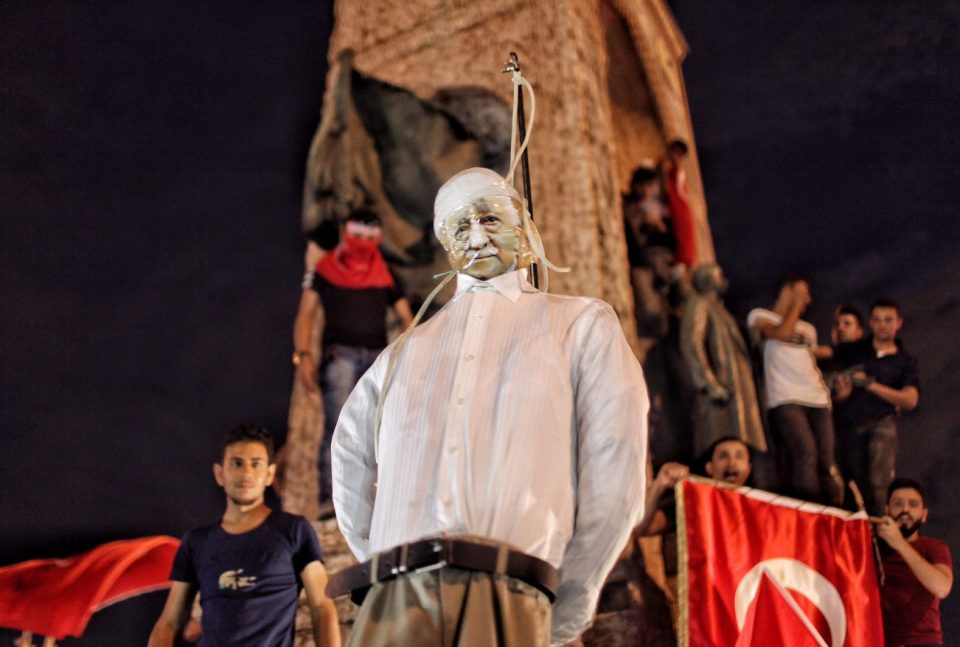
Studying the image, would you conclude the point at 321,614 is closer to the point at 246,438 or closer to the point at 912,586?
the point at 246,438

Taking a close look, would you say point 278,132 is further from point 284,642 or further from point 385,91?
point 284,642

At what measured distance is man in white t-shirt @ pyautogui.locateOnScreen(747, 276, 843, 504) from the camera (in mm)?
6012

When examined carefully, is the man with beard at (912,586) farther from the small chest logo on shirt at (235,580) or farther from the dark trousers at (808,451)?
the small chest logo on shirt at (235,580)

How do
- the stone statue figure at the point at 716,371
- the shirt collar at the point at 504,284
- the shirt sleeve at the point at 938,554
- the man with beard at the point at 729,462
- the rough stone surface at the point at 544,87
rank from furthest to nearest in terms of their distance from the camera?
the rough stone surface at the point at 544,87, the stone statue figure at the point at 716,371, the man with beard at the point at 729,462, the shirt sleeve at the point at 938,554, the shirt collar at the point at 504,284

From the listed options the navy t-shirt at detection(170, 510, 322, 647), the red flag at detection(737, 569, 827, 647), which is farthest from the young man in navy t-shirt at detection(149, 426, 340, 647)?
the red flag at detection(737, 569, 827, 647)

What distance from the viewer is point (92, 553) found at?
213 inches

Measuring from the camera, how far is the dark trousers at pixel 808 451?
19.5 feet

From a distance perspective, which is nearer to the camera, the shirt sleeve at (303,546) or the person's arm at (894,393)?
the shirt sleeve at (303,546)

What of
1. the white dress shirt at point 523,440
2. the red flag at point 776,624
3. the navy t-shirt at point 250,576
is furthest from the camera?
the red flag at point 776,624

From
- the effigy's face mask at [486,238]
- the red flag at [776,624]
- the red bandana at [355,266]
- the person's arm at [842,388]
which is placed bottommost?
the red flag at [776,624]

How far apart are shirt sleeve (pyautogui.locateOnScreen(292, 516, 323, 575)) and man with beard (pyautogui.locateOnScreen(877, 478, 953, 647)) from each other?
10.8ft

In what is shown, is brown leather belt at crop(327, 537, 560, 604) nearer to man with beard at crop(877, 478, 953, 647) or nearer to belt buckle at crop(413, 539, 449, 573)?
→ belt buckle at crop(413, 539, 449, 573)

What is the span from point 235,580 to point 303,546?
245 millimetres

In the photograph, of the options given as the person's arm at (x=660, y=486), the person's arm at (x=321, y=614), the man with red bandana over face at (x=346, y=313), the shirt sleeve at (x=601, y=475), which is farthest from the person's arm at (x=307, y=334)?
the shirt sleeve at (x=601, y=475)
